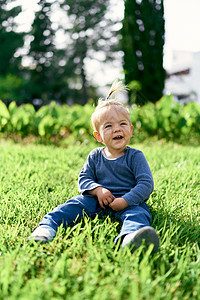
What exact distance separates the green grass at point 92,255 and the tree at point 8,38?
808 inches

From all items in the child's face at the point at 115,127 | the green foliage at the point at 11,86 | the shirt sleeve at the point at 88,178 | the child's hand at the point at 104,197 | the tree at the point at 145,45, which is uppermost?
the tree at the point at 145,45

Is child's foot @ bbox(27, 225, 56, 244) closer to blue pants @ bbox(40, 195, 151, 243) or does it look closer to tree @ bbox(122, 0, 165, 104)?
blue pants @ bbox(40, 195, 151, 243)

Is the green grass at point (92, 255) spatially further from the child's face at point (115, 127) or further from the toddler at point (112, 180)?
the child's face at point (115, 127)

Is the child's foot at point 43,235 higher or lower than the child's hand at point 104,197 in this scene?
lower

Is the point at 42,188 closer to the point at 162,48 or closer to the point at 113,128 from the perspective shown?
the point at 113,128

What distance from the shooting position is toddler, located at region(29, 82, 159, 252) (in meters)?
1.77

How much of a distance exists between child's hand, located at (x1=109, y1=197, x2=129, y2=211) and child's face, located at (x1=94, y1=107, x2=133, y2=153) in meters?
0.36

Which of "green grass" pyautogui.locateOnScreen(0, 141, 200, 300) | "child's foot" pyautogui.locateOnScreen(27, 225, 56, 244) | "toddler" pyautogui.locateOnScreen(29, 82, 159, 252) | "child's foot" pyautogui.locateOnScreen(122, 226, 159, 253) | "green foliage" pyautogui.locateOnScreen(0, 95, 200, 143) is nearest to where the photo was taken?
"green grass" pyautogui.locateOnScreen(0, 141, 200, 300)

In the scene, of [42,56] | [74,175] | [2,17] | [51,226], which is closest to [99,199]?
[51,226]

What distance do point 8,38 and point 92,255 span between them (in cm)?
2220

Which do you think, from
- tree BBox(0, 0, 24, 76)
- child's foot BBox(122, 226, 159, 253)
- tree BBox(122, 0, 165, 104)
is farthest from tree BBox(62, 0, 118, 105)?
child's foot BBox(122, 226, 159, 253)

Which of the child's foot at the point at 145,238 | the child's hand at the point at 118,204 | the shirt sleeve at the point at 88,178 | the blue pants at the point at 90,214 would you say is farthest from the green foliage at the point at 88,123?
the child's foot at the point at 145,238

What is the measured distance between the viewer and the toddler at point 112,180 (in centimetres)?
177

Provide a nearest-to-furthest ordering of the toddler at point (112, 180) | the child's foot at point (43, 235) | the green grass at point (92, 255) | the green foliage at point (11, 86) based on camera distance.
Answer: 1. the green grass at point (92, 255)
2. the child's foot at point (43, 235)
3. the toddler at point (112, 180)
4. the green foliage at point (11, 86)
